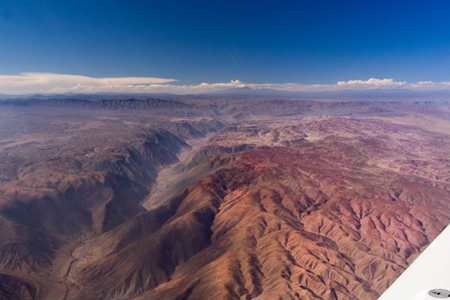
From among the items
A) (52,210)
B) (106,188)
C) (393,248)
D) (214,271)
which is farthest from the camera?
(106,188)

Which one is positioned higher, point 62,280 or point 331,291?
point 331,291

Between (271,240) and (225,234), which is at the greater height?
(271,240)

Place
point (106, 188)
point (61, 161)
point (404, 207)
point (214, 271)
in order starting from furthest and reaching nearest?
point (61, 161) → point (106, 188) → point (404, 207) → point (214, 271)

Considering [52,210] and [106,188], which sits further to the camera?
[106,188]

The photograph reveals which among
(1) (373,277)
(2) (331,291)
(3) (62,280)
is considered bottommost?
(3) (62,280)

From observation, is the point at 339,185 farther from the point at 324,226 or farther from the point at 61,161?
the point at 61,161

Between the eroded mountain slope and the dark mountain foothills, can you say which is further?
the dark mountain foothills

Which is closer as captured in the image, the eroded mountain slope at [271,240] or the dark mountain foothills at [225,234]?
the eroded mountain slope at [271,240]

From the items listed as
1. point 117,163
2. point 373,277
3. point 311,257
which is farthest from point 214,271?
point 117,163

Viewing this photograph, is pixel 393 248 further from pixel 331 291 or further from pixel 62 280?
pixel 62 280

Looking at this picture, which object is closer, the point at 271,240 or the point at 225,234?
the point at 271,240
